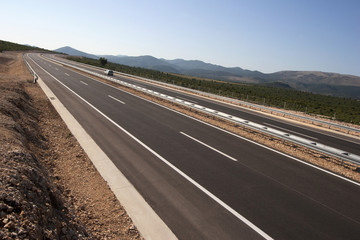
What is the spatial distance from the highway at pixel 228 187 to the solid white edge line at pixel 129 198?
0.19m

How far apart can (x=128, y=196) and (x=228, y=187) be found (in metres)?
3.11

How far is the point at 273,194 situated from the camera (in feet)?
22.5

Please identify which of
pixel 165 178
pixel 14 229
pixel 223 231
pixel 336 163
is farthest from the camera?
pixel 336 163

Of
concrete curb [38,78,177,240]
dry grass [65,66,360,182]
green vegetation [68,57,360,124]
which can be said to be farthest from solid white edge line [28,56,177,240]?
green vegetation [68,57,360,124]

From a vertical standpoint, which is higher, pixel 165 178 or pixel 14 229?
pixel 14 229

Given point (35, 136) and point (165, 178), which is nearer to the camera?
point (165, 178)

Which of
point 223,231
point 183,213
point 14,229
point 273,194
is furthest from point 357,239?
point 14,229

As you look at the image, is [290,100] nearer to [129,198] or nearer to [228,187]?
[228,187]

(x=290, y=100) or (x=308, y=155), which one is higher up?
(x=308, y=155)

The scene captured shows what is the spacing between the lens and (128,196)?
20.4 feet

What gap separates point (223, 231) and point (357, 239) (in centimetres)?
311

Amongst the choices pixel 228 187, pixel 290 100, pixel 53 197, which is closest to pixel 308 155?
pixel 228 187

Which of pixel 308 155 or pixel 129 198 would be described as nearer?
pixel 129 198

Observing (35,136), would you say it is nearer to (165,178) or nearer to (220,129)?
(165,178)
